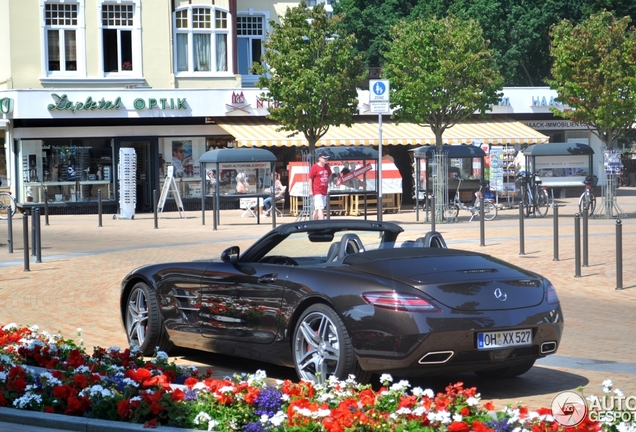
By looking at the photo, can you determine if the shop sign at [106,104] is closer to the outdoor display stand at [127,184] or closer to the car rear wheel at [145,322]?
the outdoor display stand at [127,184]

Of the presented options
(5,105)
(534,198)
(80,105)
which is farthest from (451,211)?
(5,105)

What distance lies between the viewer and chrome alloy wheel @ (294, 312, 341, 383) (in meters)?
7.46

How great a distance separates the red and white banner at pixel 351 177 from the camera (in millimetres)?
31875

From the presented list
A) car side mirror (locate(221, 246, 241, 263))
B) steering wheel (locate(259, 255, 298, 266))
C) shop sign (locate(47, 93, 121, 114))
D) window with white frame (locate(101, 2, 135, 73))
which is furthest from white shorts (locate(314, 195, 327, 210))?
window with white frame (locate(101, 2, 135, 73))

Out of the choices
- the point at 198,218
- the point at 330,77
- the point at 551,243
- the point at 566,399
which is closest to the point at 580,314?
the point at 566,399

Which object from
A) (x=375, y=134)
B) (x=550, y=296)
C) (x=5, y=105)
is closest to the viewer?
(x=550, y=296)

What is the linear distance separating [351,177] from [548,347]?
79.8 ft

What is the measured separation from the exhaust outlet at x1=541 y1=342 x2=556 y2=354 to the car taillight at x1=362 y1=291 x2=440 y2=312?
0.90 m

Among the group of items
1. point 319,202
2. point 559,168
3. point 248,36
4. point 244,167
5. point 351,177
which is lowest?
point 319,202

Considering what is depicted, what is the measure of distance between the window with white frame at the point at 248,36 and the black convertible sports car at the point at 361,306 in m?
34.1

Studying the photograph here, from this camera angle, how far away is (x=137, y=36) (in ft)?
129

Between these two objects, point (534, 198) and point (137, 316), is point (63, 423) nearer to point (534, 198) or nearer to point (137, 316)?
point (137, 316)

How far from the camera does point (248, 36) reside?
42375 mm

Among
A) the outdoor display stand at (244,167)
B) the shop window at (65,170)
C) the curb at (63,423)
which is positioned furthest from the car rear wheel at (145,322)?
the shop window at (65,170)
